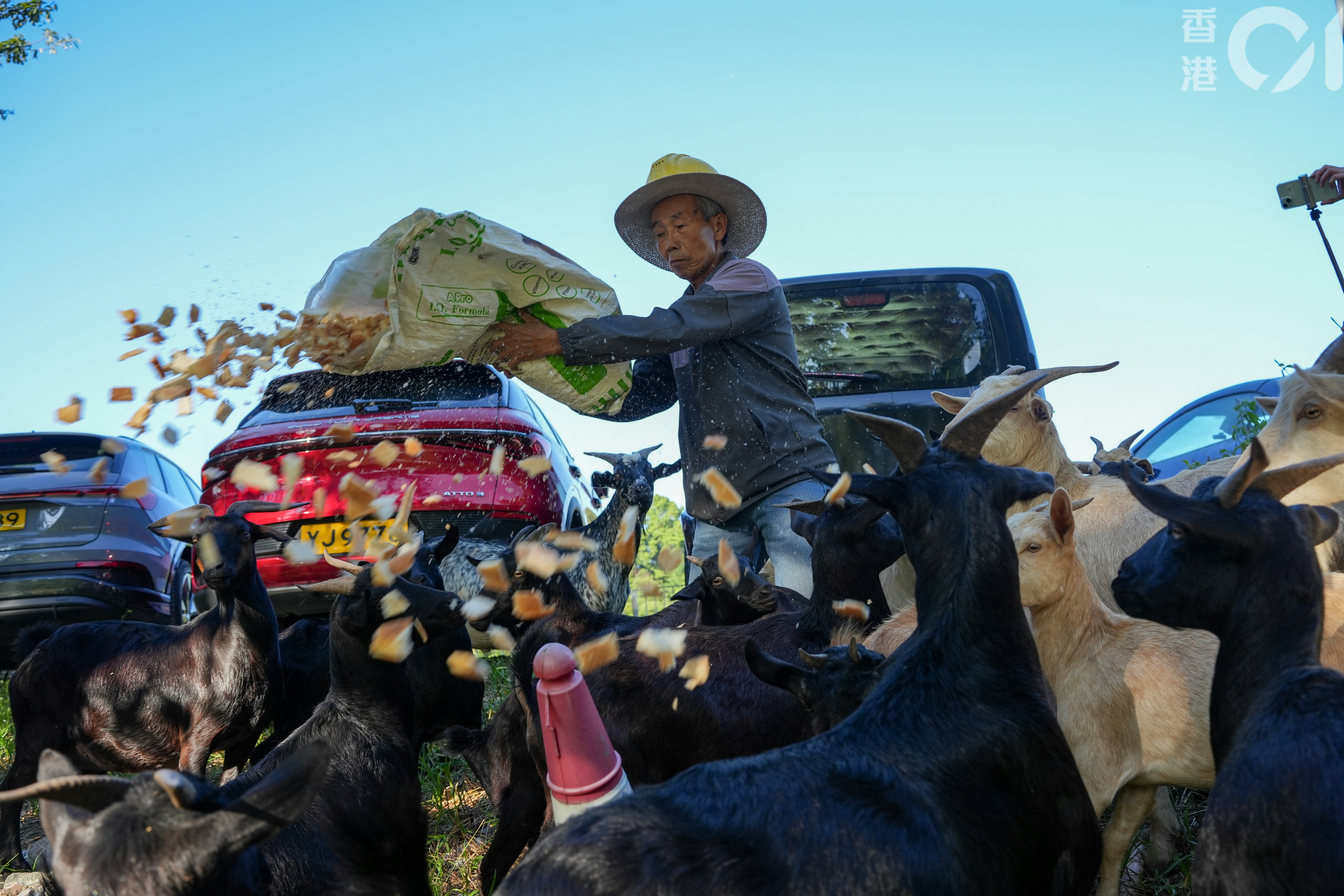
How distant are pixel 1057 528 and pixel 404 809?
7.09 feet

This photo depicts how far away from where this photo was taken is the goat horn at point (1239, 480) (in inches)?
90.2

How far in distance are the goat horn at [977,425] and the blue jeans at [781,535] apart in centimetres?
170

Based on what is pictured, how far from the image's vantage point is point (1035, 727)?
2.22 m

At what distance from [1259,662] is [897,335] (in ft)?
15.9

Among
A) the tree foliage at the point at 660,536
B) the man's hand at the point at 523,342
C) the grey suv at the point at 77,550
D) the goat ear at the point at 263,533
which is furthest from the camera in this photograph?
the tree foliage at the point at 660,536

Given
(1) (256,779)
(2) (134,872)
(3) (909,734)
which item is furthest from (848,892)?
(1) (256,779)

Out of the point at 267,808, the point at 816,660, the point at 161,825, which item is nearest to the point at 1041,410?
the point at 816,660

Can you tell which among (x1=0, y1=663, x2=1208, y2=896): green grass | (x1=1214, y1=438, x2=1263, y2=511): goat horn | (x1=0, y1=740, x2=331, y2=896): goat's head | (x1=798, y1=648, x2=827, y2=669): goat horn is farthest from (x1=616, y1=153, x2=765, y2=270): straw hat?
(x1=0, y1=740, x2=331, y2=896): goat's head

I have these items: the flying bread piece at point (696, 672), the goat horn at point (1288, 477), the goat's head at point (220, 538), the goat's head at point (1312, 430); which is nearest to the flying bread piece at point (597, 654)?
the flying bread piece at point (696, 672)

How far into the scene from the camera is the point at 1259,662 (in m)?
2.23

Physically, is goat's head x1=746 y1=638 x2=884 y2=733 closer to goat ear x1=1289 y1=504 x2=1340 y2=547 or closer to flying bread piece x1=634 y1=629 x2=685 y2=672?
flying bread piece x1=634 y1=629 x2=685 y2=672

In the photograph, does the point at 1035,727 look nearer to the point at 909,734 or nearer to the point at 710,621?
the point at 909,734

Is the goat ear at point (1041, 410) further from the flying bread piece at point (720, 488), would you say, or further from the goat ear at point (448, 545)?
the goat ear at point (448, 545)

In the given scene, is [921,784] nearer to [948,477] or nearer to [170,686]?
[948,477]
